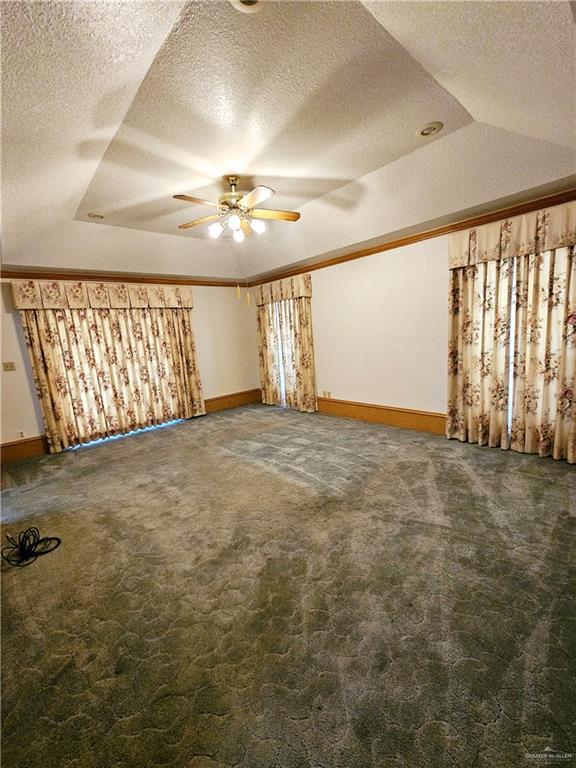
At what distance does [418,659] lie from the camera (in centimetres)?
134

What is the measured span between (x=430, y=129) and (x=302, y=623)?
10.4ft

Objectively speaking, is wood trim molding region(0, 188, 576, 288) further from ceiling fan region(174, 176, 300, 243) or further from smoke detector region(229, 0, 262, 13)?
smoke detector region(229, 0, 262, 13)

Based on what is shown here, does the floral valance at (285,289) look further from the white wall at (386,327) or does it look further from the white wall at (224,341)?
the white wall at (224,341)

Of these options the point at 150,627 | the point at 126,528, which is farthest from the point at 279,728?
the point at 126,528

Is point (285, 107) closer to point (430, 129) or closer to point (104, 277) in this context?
point (430, 129)

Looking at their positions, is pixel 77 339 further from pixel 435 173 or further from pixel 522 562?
pixel 522 562

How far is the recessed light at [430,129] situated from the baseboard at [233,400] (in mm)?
4771

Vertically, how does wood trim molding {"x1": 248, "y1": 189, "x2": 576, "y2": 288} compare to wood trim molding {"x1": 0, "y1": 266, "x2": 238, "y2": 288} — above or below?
below

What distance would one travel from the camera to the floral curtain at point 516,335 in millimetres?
2838

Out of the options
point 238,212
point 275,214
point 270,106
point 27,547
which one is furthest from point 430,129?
point 27,547

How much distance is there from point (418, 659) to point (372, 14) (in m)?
2.68

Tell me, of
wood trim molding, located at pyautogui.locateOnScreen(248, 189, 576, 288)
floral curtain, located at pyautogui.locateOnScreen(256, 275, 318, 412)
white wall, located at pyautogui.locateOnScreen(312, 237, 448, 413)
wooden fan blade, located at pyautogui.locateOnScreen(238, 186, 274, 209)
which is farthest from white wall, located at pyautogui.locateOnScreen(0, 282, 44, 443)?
white wall, located at pyautogui.locateOnScreen(312, 237, 448, 413)

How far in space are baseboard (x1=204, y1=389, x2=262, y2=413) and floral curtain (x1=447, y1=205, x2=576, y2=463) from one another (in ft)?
12.7

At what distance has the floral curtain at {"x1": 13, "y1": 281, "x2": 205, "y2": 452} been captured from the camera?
4.23m
